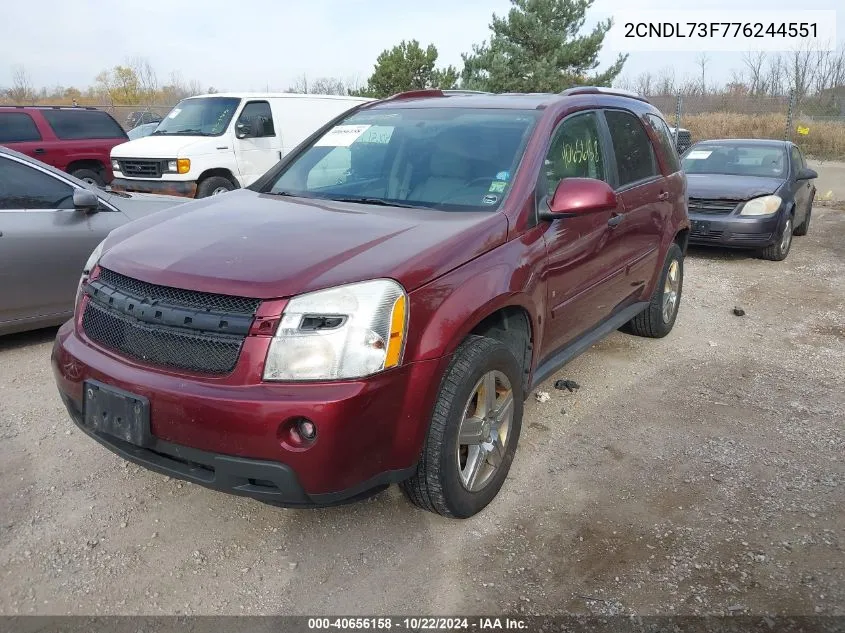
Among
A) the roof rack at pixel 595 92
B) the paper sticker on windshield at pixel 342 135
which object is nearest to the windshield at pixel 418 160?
the paper sticker on windshield at pixel 342 135

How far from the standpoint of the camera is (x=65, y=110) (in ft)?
37.1

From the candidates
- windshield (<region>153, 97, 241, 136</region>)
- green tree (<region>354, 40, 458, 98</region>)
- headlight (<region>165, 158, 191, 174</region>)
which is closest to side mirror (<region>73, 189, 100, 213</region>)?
headlight (<region>165, 158, 191, 174</region>)

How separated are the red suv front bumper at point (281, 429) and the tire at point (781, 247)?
771 centimetres

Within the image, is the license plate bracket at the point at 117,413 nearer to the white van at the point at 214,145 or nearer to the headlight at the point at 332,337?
the headlight at the point at 332,337

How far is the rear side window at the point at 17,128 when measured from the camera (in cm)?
1041

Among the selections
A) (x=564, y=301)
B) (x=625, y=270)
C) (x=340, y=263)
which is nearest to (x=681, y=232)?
(x=625, y=270)

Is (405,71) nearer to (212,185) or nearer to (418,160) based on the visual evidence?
(212,185)

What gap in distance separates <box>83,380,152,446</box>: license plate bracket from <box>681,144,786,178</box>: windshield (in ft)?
30.1

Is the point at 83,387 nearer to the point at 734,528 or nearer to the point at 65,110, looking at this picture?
the point at 734,528

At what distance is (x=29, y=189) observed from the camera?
16.4 ft

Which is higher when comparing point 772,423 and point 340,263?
point 340,263

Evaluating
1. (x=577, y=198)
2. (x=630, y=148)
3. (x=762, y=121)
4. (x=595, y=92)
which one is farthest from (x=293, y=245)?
(x=762, y=121)

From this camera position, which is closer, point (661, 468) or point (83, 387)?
point (83, 387)

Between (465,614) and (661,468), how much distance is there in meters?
1.52
